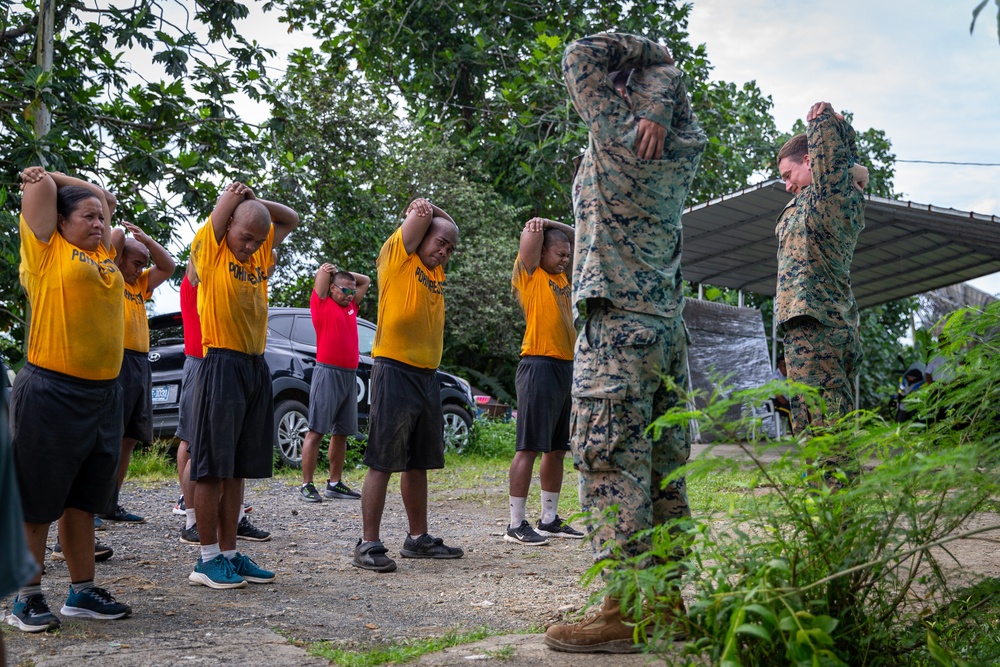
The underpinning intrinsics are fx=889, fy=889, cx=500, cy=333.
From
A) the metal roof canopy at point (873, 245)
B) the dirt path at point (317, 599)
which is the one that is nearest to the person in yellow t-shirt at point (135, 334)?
the dirt path at point (317, 599)

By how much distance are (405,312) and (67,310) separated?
6.63 feet

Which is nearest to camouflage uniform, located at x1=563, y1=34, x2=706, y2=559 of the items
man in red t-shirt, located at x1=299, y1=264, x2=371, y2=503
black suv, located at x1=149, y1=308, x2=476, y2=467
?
man in red t-shirt, located at x1=299, y1=264, x2=371, y2=503

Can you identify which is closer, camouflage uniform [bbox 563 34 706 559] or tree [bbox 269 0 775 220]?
camouflage uniform [bbox 563 34 706 559]

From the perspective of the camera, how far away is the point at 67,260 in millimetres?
4102

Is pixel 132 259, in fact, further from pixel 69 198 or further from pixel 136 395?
pixel 69 198

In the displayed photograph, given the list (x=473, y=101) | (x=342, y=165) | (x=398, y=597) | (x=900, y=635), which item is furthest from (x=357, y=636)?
(x=473, y=101)

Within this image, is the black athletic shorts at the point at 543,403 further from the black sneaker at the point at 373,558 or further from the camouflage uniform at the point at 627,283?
the camouflage uniform at the point at 627,283

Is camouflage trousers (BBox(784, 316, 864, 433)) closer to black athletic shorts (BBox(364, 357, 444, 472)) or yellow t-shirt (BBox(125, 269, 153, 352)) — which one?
black athletic shorts (BBox(364, 357, 444, 472))

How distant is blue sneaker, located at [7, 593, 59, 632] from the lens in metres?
3.93

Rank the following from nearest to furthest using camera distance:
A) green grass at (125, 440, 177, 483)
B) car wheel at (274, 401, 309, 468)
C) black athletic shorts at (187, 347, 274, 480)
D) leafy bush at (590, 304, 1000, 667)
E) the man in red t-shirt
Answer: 1. leafy bush at (590, 304, 1000, 667)
2. black athletic shorts at (187, 347, 274, 480)
3. the man in red t-shirt
4. green grass at (125, 440, 177, 483)
5. car wheel at (274, 401, 309, 468)

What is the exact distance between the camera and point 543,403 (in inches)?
250

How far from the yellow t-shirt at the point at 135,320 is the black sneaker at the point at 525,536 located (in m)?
2.95

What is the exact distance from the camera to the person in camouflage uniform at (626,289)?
333 centimetres

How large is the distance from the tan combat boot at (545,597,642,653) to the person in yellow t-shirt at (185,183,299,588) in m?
2.27
